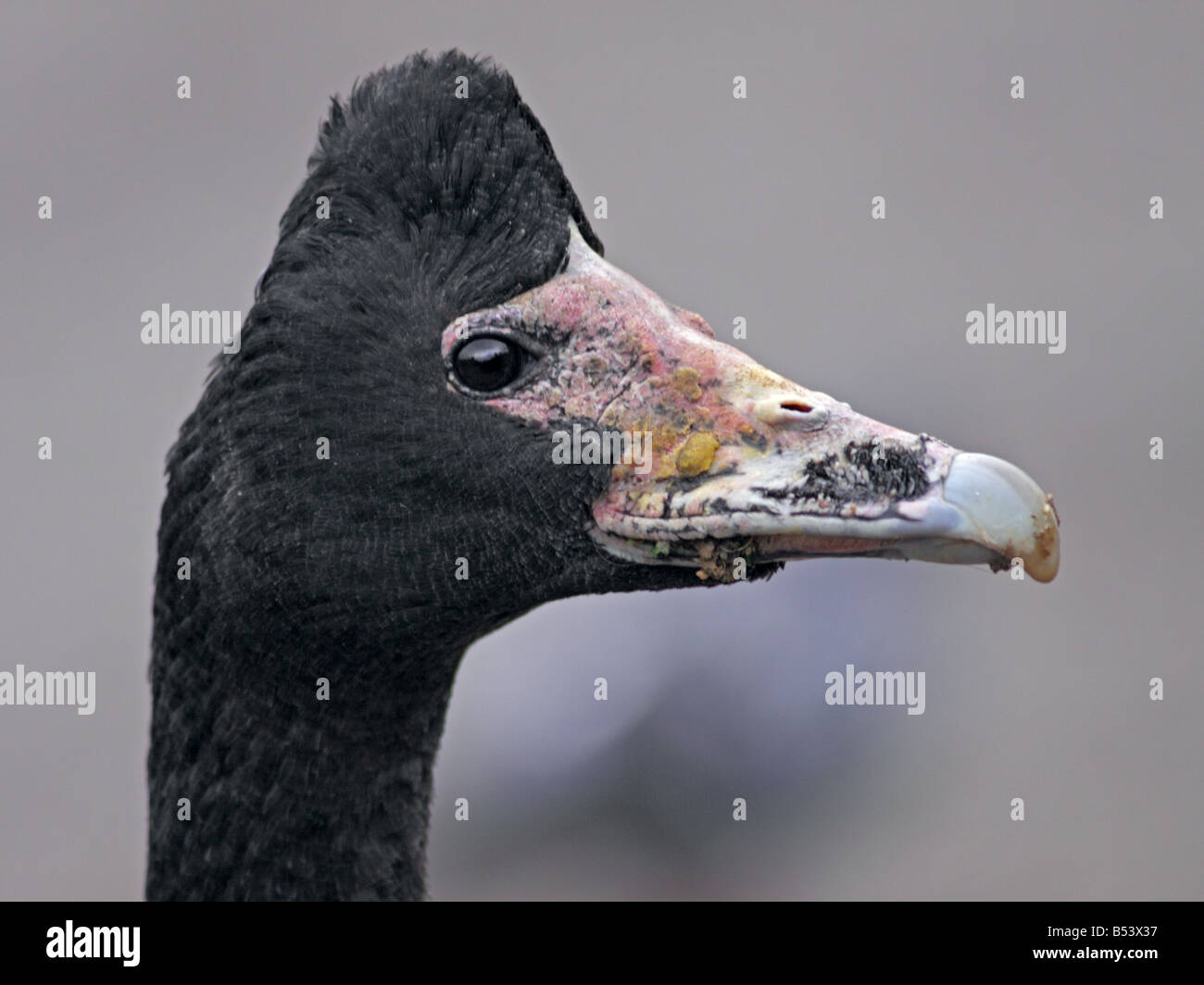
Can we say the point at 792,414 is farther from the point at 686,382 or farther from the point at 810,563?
the point at 810,563

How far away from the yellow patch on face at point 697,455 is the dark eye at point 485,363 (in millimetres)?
504

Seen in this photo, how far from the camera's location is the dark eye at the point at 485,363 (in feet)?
12.5

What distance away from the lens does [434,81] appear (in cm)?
394

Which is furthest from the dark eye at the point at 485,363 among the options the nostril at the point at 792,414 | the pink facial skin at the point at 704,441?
the nostril at the point at 792,414

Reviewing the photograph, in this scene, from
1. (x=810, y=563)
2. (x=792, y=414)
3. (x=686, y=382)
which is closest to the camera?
(x=792, y=414)

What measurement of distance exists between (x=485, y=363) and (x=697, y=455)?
601 millimetres

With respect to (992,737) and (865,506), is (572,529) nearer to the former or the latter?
(865,506)

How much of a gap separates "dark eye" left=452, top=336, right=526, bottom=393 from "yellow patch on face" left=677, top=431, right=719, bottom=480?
0.50m

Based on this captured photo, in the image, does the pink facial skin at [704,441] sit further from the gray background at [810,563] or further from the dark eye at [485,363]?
the gray background at [810,563]

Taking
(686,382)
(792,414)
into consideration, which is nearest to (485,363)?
(686,382)

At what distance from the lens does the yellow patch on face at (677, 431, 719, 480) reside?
363 centimetres

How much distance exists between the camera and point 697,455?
143 inches
